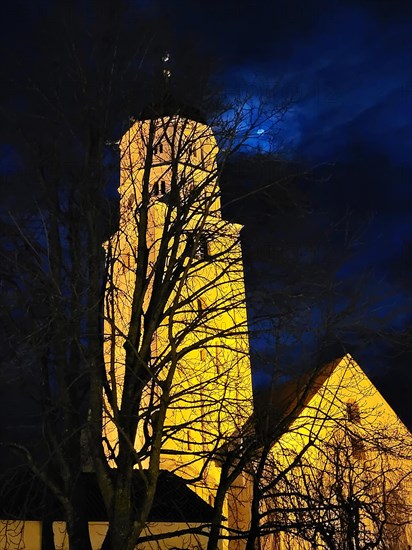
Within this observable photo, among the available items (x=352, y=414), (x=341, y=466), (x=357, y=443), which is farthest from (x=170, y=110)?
(x=352, y=414)

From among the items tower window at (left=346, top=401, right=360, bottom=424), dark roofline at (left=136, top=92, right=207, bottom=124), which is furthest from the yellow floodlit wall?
dark roofline at (left=136, top=92, right=207, bottom=124)

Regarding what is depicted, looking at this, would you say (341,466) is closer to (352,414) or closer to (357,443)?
(357,443)

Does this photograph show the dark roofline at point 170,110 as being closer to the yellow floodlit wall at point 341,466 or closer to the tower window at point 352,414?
the yellow floodlit wall at point 341,466

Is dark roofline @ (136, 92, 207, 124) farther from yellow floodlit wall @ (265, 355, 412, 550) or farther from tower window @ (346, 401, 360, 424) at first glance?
tower window @ (346, 401, 360, 424)

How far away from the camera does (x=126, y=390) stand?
9883 millimetres

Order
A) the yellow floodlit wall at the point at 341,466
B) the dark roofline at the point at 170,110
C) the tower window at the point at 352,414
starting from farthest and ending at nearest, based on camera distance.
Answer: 1. the tower window at the point at 352,414
2. the yellow floodlit wall at the point at 341,466
3. the dark roofline at the point at 170,110

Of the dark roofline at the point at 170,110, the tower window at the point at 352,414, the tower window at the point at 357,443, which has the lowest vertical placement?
the tower window at the point at 357,443

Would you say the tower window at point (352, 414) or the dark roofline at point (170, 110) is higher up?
the dark roofline at point (170, 110)

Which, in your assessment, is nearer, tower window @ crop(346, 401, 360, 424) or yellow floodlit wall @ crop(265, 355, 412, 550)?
yellow floodlit wall @ crop(265, 355, 412, 550)

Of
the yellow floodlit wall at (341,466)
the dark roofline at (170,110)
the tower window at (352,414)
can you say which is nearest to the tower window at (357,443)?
the yellow floodlit wall at (341,466)

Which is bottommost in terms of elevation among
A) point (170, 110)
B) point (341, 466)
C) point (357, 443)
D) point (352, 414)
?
point (341, 466)

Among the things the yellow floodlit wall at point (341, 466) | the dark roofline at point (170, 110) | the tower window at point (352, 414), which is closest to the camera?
the dark roofline at point (170, 110)

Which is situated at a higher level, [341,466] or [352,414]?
[352,414]

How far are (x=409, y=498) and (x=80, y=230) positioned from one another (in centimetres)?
2020
